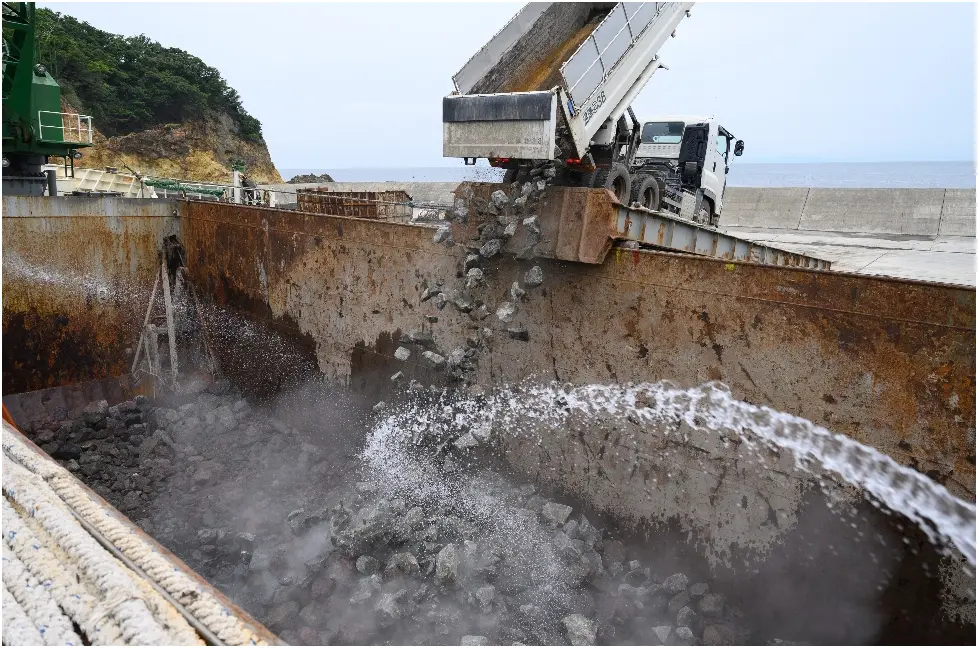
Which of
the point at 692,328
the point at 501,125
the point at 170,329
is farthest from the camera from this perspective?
the point at 170,329

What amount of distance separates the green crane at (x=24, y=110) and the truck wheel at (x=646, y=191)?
27.8ft

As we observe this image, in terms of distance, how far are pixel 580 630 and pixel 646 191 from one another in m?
5.68

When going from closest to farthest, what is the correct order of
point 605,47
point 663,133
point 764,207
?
point 605,47
point 663,133
point 764,207

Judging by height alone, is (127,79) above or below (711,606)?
above

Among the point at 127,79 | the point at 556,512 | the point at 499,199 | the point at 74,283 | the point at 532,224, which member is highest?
the point at 127,79

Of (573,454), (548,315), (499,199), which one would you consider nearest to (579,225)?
(499,199)

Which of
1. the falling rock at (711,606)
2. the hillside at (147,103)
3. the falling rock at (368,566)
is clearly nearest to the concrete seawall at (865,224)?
the falling rock at (711,606)

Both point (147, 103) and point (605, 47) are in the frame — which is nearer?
point (605, 47)

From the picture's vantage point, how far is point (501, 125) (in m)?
5.37

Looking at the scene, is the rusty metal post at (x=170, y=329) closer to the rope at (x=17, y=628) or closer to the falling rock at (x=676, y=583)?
the rope at (x=17, y=628)

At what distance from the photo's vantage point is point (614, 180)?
6.47 m

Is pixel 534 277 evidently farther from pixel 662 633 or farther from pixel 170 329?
pixel 170 329

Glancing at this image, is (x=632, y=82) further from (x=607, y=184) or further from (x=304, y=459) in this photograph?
(x=304, y=459)

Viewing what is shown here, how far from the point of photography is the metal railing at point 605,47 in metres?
5.44
